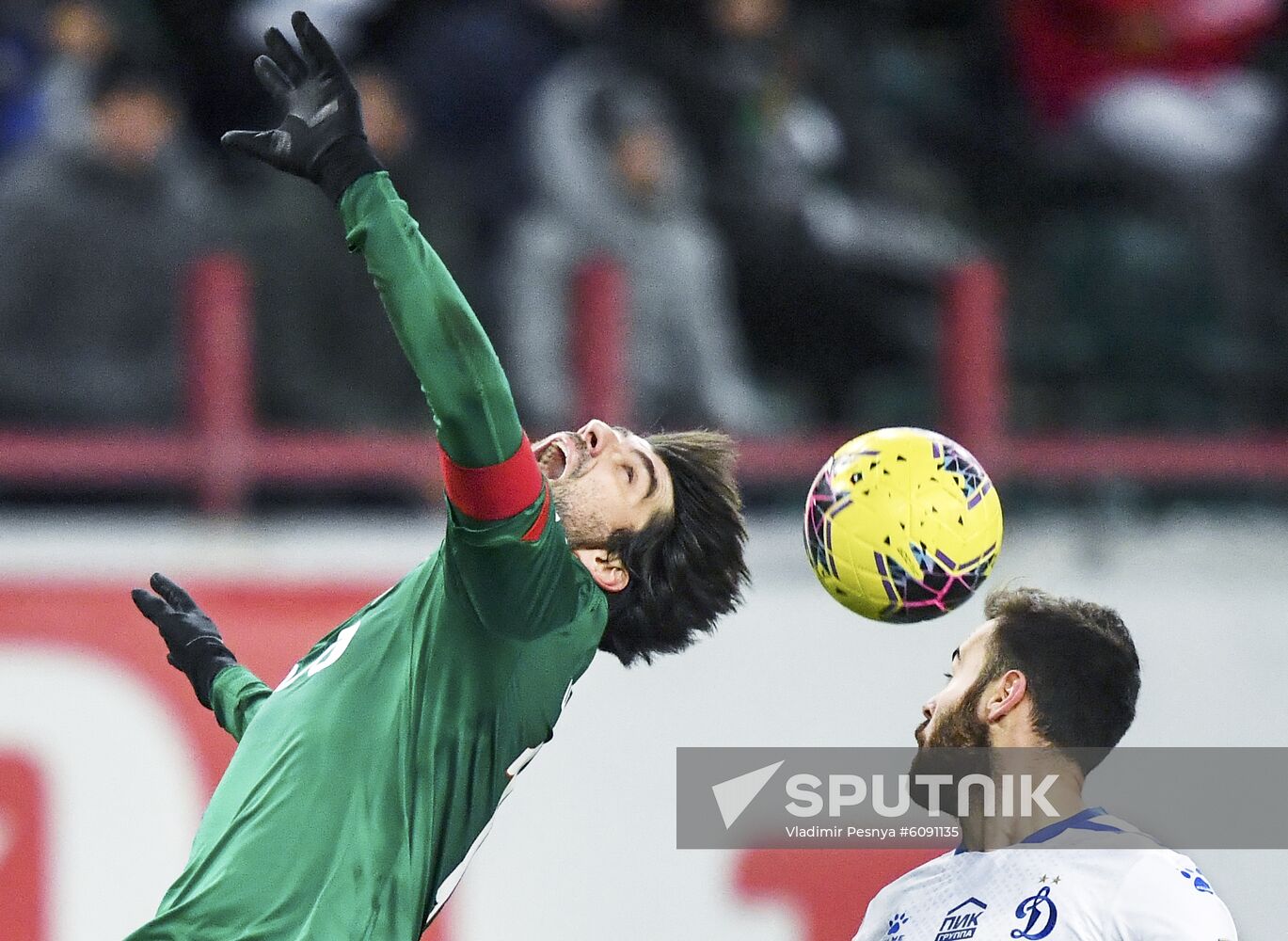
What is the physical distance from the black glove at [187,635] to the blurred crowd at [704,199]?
2235 mm

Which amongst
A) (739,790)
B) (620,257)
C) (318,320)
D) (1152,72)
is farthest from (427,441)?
(1152,72)

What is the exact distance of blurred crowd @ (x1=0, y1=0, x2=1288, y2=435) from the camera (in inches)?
255

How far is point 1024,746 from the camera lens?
4.07 m

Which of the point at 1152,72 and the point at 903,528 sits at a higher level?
the point at 1152,72

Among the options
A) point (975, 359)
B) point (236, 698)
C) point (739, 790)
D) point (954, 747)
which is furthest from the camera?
point (975, 359)

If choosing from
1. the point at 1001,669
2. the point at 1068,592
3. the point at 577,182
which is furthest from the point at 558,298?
the point at 1001,669

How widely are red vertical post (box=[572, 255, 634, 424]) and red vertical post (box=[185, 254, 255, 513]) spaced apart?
1.07 metres

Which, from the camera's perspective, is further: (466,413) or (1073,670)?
(1073,670)

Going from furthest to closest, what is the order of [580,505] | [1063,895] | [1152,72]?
[1152,72]
[1063,895]
[580,505]

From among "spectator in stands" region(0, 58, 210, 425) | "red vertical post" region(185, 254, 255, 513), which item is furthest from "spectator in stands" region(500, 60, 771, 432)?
"spectator in stands" region(0, 58, 210, 425)

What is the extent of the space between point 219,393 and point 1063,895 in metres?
3.39

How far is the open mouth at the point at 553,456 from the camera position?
3.77 m

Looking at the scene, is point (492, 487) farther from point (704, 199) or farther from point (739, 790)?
point (704, 199)

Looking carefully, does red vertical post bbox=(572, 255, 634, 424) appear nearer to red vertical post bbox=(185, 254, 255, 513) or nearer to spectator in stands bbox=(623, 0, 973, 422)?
red vertical post bbox=(185, 254, 255, 513)
